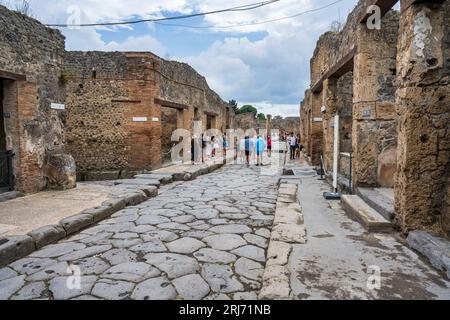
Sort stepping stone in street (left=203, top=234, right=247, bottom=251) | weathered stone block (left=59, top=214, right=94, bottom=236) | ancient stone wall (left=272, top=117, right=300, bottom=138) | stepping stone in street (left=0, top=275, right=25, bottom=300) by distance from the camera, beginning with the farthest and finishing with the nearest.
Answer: ancient stone wall (left=272, top=117, right=300, bottom=138), weathered stone block (left=59, top=214, right=94, bottom=236), stepping stone in street (left=203, top=234, right=247, bottom=251), stepping stone in street (left=0, top=275, right=25, bottom=300)

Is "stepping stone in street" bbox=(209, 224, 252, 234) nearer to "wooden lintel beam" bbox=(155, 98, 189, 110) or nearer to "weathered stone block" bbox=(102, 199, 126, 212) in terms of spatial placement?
"weathered stone block" bbox=(102, 199, 126, 212)

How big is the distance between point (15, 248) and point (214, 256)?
2.22 metres

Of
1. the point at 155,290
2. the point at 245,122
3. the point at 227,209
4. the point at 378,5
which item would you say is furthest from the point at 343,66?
the point at 245,122

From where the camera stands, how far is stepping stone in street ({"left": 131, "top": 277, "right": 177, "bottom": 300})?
111 inches

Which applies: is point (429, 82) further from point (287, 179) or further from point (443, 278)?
point (287, 179)

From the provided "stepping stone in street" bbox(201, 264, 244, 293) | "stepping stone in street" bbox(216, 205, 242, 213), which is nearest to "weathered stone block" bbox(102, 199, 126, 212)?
"stepping stone in street" bbox(216, 205, 242, 213)

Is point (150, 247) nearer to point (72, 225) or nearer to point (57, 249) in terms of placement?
point (57, 249)

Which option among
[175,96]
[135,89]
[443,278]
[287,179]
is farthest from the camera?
[175,96]

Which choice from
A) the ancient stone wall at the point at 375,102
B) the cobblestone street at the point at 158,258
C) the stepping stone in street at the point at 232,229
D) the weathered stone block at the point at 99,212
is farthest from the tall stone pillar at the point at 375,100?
the weathered stone block at the point at 99,212

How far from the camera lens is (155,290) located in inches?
115

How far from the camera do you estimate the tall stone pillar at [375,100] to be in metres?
5.97

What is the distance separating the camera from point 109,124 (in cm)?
1177

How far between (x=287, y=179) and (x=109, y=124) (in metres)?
6.58
